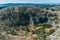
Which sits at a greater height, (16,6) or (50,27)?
(16,6)

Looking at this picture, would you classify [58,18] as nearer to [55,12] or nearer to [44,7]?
[55,12]

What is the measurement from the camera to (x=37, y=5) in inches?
91.8

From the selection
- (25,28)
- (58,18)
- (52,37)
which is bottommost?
(52,37)

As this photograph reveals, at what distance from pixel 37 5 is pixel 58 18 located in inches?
19.6

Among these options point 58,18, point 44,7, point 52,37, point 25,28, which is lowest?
point 52,37

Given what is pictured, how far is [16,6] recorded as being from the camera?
229 centimetres

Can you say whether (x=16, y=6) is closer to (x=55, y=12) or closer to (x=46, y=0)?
(x=46, y=0)

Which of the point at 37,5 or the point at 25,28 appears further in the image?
the point at 37,5

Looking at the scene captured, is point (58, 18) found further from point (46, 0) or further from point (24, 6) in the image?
point (24, 6)

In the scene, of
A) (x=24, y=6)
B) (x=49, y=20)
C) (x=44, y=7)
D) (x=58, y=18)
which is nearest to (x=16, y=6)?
(x=24, y=6)

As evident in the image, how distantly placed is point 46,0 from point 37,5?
0.21 meters

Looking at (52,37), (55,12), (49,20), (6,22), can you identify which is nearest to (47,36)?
(52,37)

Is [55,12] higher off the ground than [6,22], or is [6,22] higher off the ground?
[55,12]

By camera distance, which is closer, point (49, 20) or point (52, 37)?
point (52, 37)
